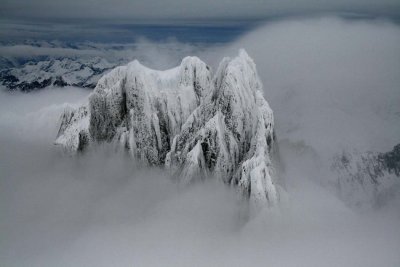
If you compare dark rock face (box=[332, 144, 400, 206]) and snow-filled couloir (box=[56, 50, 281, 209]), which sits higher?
snow-filled couloir (box=[56, 50, 281, 209])

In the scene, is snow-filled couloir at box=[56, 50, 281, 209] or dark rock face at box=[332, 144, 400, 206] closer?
snow-filled couloir at box=[56, 50, 281, 209]

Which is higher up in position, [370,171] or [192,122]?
[192,122]

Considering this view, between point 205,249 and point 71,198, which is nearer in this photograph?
point 205,249

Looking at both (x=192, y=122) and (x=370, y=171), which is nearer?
(x=192, y=122)

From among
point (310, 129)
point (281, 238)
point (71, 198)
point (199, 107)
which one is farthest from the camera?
point (310, 129)

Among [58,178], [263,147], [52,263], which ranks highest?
[263,147]

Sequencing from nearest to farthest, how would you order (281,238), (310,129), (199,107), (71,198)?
1. (281,238)
2. (199,107)
3. (71,198)
4. (310,129)

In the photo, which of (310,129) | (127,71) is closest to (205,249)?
(127,71)

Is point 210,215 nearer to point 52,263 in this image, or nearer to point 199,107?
point 199,107
